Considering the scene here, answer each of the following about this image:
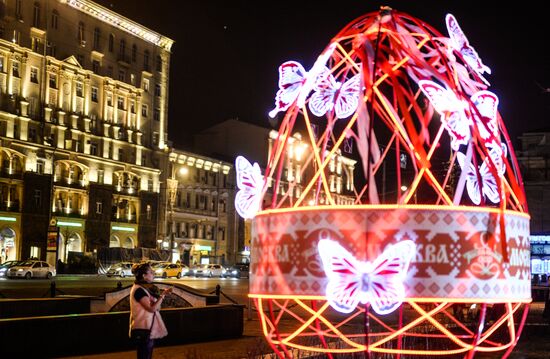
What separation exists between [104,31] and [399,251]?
78252 millimetres

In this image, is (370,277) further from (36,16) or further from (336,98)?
(36,16)

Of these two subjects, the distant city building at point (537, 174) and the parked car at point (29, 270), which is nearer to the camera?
the parked car at point (29, 270)

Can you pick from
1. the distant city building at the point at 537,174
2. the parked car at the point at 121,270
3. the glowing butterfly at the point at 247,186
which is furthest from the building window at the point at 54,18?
the glowing butterfly at the point at 247,186

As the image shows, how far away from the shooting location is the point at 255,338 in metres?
20.3

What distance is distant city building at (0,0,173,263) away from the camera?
226 ft

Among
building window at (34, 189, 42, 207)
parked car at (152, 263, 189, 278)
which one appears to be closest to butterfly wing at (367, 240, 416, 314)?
parked car at (152, 263, 189, 278)

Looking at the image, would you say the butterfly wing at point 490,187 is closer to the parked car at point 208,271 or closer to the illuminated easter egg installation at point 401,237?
the illuminated easter egg installation at point 401,237

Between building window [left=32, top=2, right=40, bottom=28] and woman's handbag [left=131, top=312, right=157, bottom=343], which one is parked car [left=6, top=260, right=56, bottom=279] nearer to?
building window [left=32, top=2, right=40, bottom=28]

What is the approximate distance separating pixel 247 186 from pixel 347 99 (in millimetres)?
2448

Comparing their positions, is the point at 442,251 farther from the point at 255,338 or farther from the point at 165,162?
the point at 165,162

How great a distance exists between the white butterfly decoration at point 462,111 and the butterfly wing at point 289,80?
7.51 ft

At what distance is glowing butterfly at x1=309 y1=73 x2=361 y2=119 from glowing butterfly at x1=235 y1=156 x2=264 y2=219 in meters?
1.86

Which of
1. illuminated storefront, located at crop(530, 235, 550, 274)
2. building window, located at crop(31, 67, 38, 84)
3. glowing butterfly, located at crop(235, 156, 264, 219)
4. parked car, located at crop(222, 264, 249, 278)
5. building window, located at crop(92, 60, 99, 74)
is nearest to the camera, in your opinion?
glowing butterfly, located at crop(235, 156, 264, 219)

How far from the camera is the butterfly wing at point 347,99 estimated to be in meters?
11.6
